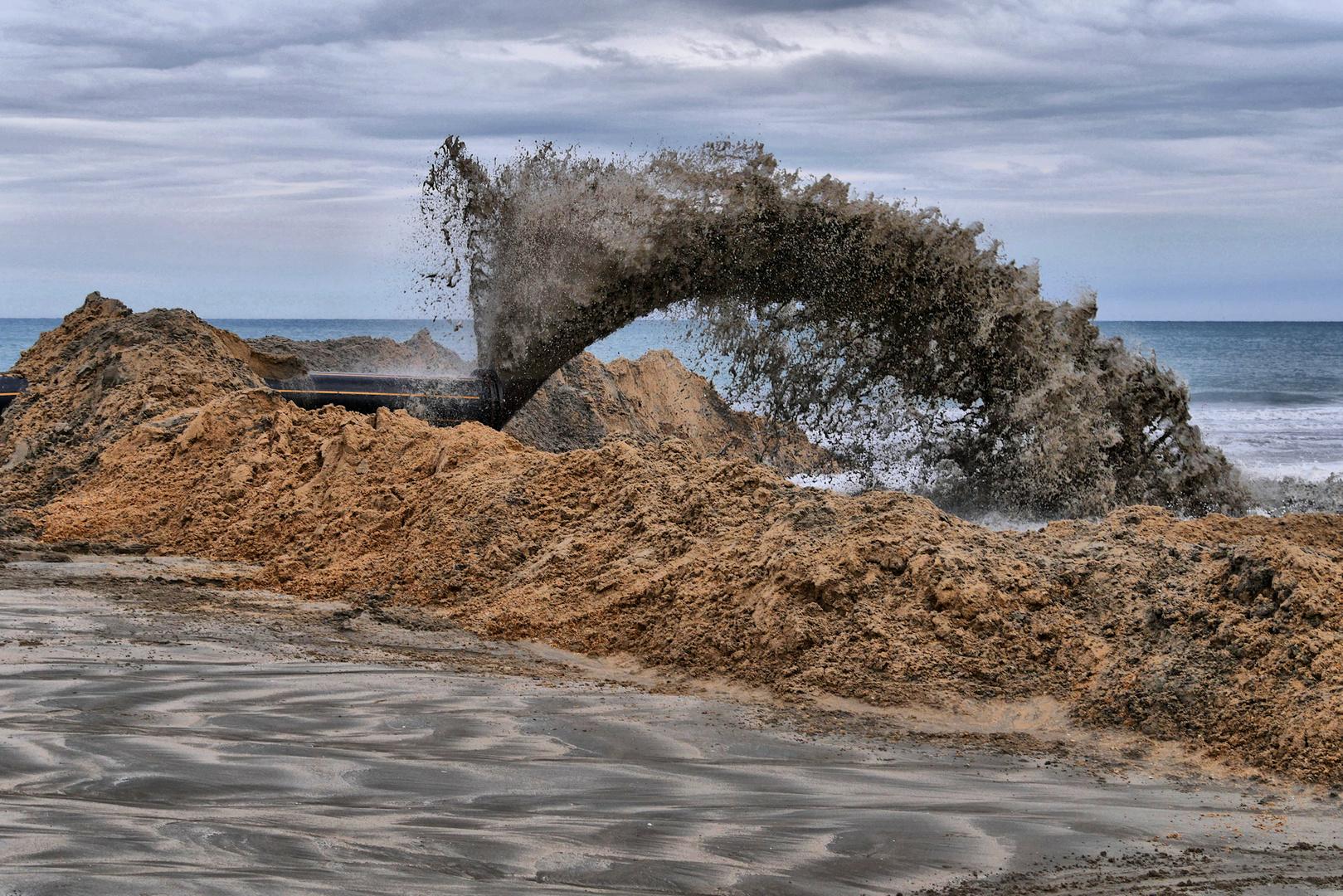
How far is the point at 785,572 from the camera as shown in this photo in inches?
190

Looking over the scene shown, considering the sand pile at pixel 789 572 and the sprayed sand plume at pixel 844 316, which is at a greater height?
the sprayed sand plume at pixel 844 316

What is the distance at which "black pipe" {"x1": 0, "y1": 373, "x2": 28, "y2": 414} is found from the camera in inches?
405

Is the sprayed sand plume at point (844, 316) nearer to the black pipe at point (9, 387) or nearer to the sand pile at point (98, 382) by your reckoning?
the sand pile at point (98, 382)

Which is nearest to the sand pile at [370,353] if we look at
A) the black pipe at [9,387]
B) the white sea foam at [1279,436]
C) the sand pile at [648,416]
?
the sand pile at [648,416]

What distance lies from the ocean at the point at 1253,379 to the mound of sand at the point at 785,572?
306 cm

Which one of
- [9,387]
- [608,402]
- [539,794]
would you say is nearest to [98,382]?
[9,387]

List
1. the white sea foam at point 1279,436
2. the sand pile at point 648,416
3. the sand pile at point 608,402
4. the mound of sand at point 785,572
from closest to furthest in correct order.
Result: the mound of sand at point 785,572
the sand pile at point 648,416
the sand pile at point 608,402
the white sea foam at point 1279,436

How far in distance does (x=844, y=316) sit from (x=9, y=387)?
8.11 meters

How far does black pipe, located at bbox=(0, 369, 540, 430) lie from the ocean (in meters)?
0.42

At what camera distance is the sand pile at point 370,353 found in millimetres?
13195

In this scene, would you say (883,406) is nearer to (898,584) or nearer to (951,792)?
(898,584)

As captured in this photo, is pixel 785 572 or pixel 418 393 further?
pixel 418 393

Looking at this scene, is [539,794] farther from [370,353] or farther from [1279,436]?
[1279,436]

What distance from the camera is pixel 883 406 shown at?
31.3ft
